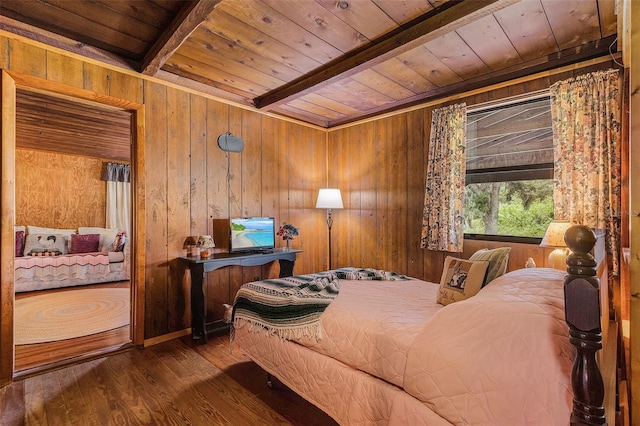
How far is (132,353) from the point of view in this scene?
2.72 metres

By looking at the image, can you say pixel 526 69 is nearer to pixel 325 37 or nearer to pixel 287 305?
pixel 325 37

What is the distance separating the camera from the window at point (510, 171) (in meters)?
2.82

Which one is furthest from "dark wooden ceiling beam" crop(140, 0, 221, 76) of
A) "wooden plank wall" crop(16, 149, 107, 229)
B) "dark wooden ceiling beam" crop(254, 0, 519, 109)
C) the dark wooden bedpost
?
"wooden plank wall" crop(16, 149, 107, 229)

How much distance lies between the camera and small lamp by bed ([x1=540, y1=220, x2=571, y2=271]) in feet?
7.31

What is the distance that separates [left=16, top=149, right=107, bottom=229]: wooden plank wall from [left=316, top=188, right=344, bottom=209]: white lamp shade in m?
5.28

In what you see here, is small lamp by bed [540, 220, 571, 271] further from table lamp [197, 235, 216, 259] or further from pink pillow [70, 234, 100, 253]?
pink pillow [70, 234, 100, 253]

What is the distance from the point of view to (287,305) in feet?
6.52

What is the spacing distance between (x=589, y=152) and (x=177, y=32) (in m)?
3.08

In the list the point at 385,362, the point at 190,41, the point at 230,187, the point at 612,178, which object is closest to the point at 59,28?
the point at 190,41

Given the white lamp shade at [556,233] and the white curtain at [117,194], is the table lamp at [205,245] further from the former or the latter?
the white curtain at [117,194]

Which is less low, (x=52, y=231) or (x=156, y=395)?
(x=52, y=231)

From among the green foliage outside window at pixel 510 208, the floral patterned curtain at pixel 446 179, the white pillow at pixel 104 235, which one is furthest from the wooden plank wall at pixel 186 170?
the white pillow at pixel 104 235

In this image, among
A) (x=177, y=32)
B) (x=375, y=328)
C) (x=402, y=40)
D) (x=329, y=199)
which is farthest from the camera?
(x=329, y=199)

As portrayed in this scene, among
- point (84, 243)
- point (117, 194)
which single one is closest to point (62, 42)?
point (84, 243)
